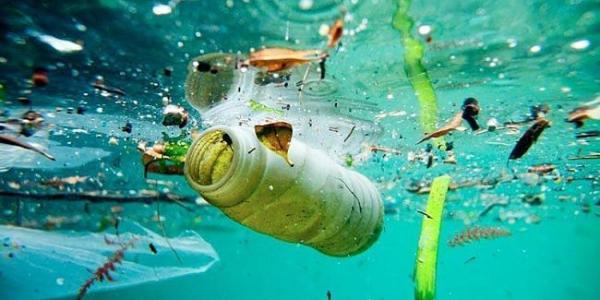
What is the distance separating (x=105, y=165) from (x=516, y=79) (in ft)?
49.8

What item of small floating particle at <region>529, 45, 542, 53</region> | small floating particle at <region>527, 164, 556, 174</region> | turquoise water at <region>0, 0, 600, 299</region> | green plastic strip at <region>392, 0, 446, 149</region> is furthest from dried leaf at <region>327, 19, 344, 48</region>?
small floating particle at <region>527, 164, 556, 174</region>

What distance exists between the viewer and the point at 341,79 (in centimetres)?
866

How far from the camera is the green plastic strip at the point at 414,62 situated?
6.42 m

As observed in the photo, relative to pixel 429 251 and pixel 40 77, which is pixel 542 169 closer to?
pixel 429 251

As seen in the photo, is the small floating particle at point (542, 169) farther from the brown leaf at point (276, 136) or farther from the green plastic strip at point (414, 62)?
the brown leaf at point (276, 136)

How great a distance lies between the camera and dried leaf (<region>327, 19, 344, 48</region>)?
6293 millimetres

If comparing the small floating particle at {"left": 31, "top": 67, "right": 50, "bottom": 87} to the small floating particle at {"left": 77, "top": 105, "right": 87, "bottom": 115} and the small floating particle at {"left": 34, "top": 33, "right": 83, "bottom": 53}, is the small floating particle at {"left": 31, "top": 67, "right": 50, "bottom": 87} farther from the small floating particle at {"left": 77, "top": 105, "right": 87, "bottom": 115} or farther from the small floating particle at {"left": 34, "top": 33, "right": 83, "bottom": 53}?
the small floating particle at {"left": 77, "top": 105, "right": 87, "bottom": 115}

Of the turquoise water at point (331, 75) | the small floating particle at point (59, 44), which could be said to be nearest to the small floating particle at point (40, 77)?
the turquoise water at point (331, 75)

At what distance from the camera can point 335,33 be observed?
21.7ft

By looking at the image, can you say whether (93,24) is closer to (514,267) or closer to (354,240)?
(354,240)

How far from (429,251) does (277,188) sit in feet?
6.43

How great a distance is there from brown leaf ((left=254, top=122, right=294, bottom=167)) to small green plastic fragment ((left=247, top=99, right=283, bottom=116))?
225 inches

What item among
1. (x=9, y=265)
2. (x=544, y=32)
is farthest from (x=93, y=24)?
(x=9, y=265)

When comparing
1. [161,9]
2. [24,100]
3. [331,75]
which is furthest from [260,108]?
[24,100]
